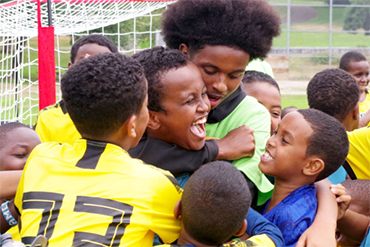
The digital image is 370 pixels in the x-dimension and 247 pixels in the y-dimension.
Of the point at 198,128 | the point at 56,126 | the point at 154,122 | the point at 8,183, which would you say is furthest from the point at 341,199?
the point at 56,126

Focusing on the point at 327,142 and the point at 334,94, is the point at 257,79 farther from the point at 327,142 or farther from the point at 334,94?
the point at 327,142

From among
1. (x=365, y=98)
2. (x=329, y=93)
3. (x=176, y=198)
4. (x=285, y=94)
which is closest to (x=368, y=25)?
(x=285, y=94)

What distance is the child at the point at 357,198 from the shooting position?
2.72 m

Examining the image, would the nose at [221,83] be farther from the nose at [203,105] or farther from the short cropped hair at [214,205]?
the short cropped hair at [214,205]

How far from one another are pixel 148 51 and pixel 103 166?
76 cm

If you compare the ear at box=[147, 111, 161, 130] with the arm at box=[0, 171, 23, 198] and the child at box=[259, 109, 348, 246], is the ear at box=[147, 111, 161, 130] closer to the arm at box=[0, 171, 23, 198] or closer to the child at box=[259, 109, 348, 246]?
the child at box=[259, 109, 348, 246]

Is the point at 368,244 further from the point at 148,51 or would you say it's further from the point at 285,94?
the point at 285,94

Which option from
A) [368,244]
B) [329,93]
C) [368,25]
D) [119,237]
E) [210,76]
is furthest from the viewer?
[368,25]

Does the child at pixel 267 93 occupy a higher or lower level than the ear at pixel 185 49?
lower

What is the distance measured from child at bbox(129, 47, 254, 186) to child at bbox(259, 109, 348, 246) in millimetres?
174

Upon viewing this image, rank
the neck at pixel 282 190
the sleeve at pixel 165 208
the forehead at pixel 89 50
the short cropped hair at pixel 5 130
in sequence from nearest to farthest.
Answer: the sleeve at pixel 165 208
the neck at pixel 282 190
the short cropped hair at pixel 5 130
the forehead at pixel 89 50

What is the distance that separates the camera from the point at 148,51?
8.20 ft

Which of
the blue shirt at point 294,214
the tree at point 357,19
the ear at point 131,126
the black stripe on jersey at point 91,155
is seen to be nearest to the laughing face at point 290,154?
the blue shirt at point 294,214

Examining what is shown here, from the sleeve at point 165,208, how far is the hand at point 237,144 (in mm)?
465
